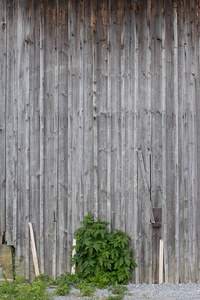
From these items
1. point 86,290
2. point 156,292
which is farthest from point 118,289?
point 156,292

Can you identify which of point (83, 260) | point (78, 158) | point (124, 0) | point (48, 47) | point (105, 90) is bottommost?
point (83, 260)

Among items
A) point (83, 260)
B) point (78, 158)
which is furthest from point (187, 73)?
point (83, 260)

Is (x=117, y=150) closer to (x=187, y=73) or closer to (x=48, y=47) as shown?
(x=187, y=73)

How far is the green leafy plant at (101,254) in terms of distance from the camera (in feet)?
16.2

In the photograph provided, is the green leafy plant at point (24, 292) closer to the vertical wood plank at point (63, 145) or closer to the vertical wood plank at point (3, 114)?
the vertical wood plank at point (63, 145)

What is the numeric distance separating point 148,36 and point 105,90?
3.87 feet

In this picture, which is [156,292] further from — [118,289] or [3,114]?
[3,114]

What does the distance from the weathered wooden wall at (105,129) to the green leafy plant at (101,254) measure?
0.73ft

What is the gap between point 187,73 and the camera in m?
5.31

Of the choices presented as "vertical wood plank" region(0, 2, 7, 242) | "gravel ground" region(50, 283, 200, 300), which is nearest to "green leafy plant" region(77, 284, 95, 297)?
"gravel ground" region(50, 283, 200, 300)

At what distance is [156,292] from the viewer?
15.8ft

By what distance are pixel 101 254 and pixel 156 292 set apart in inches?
40.3

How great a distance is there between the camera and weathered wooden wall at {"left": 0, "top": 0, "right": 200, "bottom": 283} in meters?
5.23

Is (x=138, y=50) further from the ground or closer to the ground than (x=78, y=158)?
further from the ground
